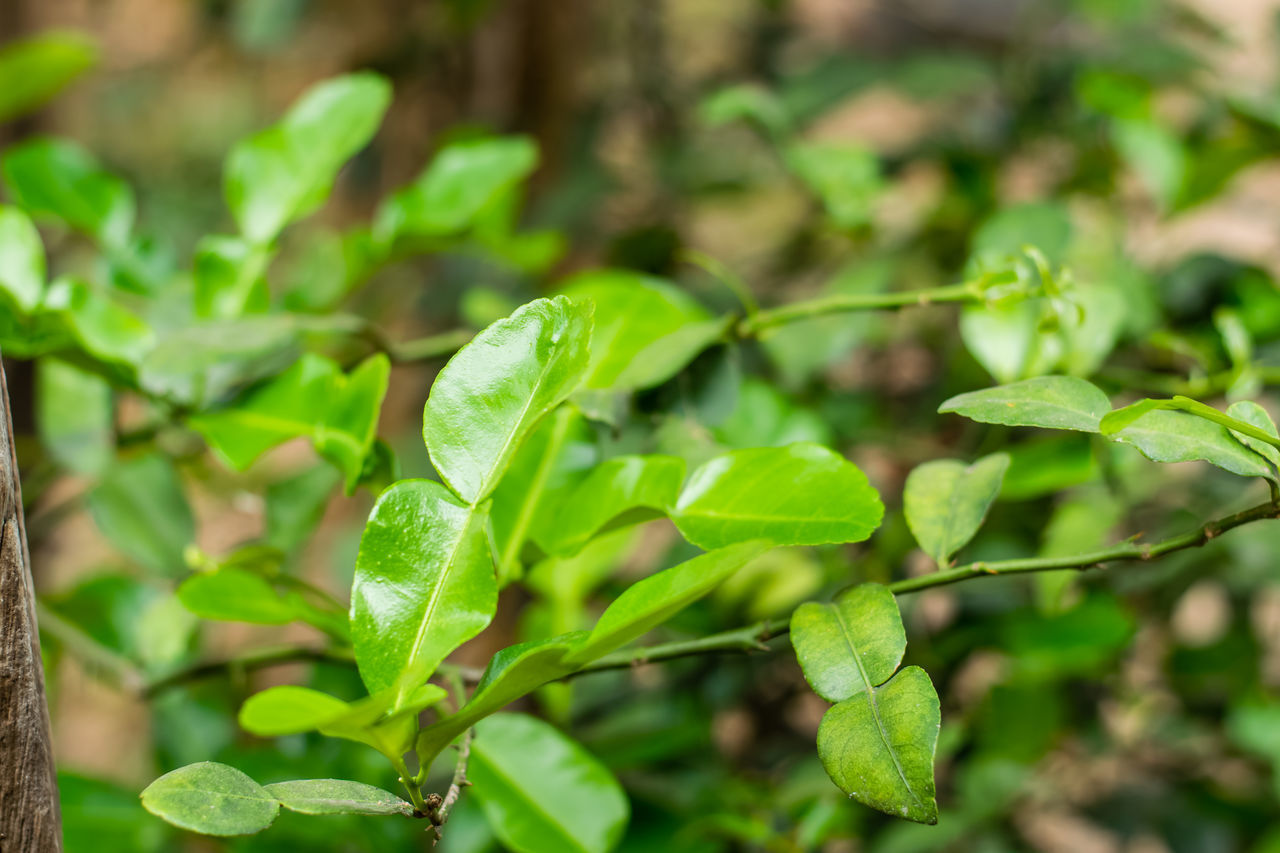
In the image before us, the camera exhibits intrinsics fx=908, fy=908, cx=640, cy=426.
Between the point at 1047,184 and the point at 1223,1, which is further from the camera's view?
the point at 1223,1

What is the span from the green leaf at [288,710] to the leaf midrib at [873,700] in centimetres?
14

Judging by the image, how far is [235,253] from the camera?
17.5 inches

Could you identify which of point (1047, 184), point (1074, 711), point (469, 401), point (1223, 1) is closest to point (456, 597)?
point (469, 401)

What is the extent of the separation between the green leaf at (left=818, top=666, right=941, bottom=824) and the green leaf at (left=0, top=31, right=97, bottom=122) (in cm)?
61

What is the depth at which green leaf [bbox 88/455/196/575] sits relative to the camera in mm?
469

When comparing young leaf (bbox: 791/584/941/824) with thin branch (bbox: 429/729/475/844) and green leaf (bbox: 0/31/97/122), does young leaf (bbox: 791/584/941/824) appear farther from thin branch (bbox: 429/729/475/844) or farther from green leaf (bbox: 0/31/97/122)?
green leaf (bbox: 0/31/97/122)

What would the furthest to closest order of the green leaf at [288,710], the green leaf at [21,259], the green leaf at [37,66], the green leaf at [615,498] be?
the green leaf at [37,66], the green leaf at [21,259], the green leaf at [615,498], the green leaf at [288,710]

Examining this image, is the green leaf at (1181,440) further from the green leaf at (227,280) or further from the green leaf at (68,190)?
the green leaf at (68,190)

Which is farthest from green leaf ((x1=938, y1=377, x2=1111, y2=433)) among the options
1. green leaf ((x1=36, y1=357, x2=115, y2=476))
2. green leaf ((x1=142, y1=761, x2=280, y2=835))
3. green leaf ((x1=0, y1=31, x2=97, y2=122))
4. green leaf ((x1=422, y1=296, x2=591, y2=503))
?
green leaf ((x1=0, y1=31, x2=97, y2=122))

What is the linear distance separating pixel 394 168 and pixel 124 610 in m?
0.83

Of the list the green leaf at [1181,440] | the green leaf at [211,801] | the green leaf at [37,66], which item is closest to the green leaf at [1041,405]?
the green leaf at [1181,440]

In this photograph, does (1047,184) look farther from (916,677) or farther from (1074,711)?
(916,677)

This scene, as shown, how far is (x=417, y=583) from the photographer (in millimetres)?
251

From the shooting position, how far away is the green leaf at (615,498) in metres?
0.30
